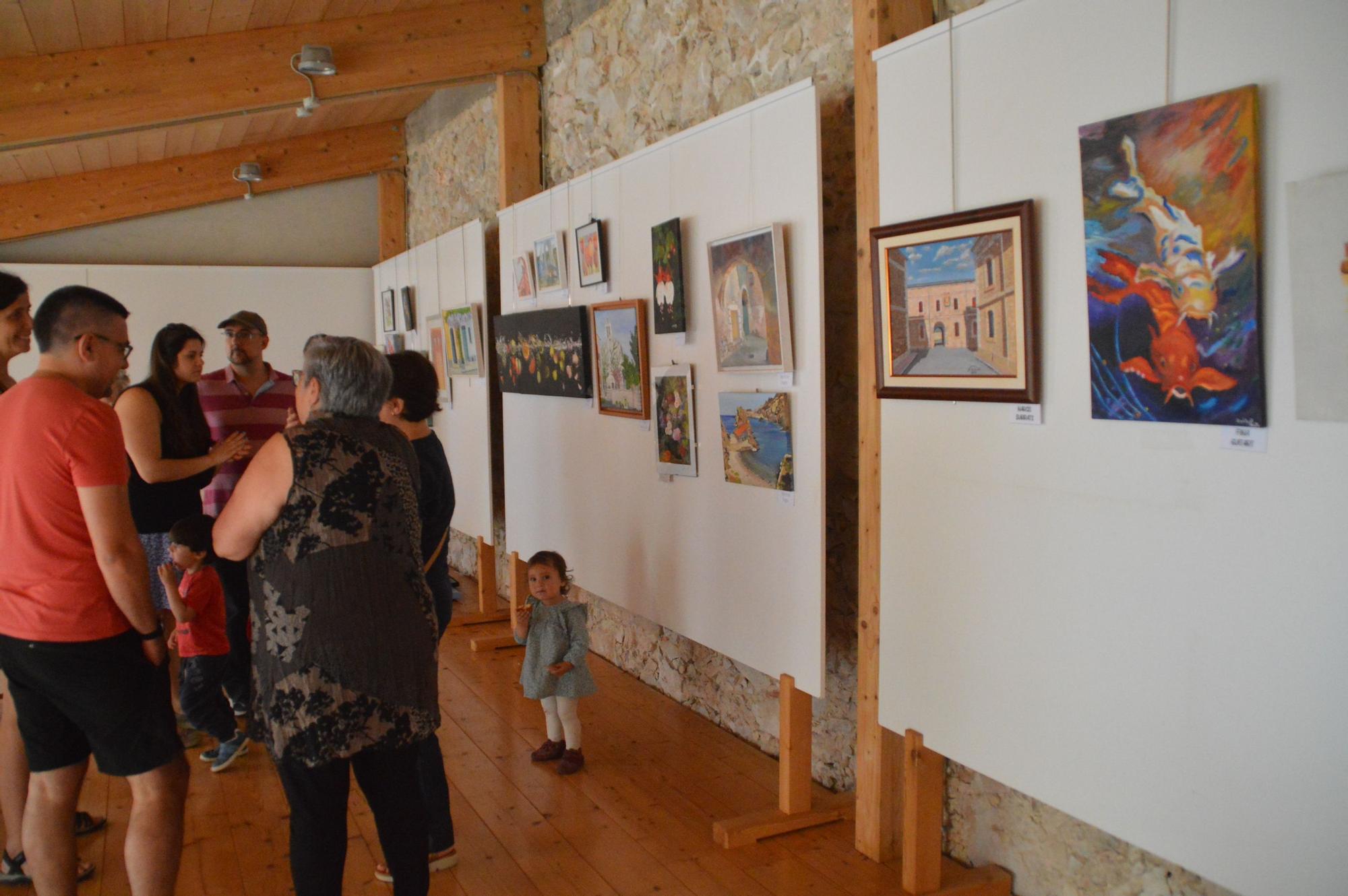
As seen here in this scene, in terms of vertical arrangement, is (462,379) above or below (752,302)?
below

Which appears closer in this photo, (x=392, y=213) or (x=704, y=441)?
(x=704, y=441)

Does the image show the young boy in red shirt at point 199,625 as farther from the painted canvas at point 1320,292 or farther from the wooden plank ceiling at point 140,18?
the painted canvas at point 1320,292

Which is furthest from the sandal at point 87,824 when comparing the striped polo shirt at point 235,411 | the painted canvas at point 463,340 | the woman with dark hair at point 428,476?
the painted canvas at point 463,340

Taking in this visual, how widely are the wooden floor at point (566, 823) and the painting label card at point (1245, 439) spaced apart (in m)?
1.88

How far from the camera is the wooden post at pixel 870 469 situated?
3.22 metres

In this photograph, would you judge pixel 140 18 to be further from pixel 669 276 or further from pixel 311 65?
pixel 669 276

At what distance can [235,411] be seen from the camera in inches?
187

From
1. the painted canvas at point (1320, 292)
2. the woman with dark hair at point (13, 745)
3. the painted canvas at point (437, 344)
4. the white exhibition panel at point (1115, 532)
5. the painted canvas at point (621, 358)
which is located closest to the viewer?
the painted canvas at point (1320, 292)

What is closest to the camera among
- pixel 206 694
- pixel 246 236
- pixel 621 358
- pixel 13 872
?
pixel 13 872

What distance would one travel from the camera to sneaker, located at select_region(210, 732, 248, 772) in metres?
4.45

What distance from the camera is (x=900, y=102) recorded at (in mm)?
3098

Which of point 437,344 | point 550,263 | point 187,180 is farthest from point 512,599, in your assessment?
point 187,180

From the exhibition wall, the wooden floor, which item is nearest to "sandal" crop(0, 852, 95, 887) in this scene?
the wooden floor

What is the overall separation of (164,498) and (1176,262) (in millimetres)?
3886
